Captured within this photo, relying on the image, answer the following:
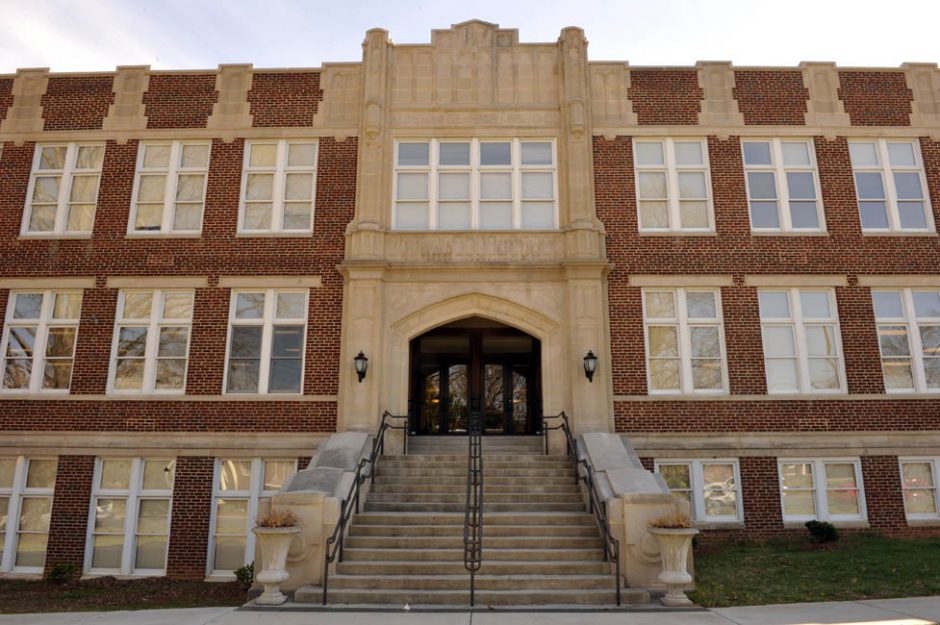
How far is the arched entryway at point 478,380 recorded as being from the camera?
17562 mm

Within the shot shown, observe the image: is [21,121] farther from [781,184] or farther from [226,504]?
[781,184]

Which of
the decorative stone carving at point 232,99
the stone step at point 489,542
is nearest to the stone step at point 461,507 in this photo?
the stone step at point 489,542

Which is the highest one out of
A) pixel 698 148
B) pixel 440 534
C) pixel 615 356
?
pixel 698 148

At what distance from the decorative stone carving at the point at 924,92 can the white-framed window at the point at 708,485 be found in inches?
387

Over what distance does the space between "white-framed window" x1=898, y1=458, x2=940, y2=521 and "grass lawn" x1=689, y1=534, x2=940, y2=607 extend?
2.86 feet

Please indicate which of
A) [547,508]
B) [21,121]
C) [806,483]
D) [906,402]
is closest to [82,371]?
[21,121]

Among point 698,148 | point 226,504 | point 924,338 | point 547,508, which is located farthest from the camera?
point 698,148

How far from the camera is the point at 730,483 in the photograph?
1391 centimetres

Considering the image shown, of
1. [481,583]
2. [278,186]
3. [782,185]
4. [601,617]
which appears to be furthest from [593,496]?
[278,186]

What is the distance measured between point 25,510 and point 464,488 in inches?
384

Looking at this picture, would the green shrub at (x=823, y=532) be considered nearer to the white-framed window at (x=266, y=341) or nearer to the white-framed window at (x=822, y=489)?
the white-framed window at (x=822, y=489)

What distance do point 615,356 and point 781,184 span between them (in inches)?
233

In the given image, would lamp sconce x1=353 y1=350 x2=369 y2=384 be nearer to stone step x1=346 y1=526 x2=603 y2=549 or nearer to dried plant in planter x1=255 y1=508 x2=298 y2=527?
stone step x1=346 y1=526 x2=603 y2=549

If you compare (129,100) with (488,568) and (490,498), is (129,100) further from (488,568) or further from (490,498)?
(488,568)
